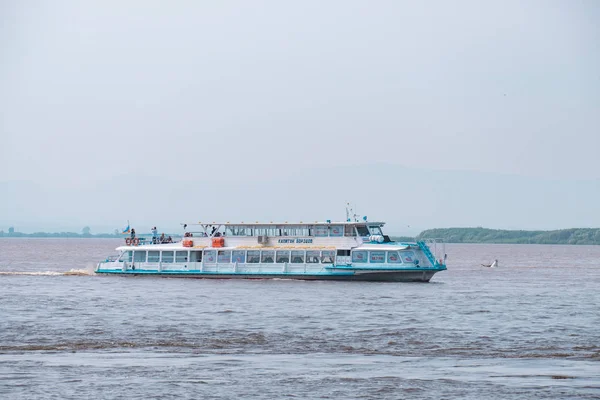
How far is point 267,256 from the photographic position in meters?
74.9

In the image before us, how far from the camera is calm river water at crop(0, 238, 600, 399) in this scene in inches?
1028

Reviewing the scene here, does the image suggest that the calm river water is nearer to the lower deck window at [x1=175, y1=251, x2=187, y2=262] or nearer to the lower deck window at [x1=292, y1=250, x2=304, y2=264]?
the lower deck window at [x1=292, y1=250, x2=304, y2=264]

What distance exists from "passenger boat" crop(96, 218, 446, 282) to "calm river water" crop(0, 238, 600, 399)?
429cm

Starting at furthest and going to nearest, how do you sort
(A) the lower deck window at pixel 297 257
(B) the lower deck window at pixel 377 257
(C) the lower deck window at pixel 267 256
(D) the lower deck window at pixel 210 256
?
(D) the lower deck window at pixel 210 256
(C) the lower deck window at pixel 267 256
(A) the lower deck window at pixel 297 257
(B) the lower deck window at pixel 377 257

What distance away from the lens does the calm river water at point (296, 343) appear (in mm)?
26109

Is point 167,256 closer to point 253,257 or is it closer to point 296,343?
point 253,257

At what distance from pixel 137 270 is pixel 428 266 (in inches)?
936

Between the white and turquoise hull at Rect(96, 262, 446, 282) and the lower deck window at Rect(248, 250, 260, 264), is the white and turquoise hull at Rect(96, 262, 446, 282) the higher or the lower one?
the lower one

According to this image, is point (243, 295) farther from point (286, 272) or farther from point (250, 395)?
point (250, 395)

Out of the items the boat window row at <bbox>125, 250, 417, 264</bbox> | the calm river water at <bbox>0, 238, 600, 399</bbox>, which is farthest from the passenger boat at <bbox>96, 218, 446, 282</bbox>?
the calm river water at <bbox>0, 238, 600, 399</bbox>

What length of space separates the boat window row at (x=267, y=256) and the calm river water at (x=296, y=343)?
426cm

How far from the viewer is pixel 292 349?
114 feet

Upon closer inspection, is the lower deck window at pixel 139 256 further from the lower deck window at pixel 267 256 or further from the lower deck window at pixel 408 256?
the lower deck window at pixel 408 256

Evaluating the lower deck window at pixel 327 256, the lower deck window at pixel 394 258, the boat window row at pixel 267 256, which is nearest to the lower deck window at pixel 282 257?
the boat window row at pixel 267 256
